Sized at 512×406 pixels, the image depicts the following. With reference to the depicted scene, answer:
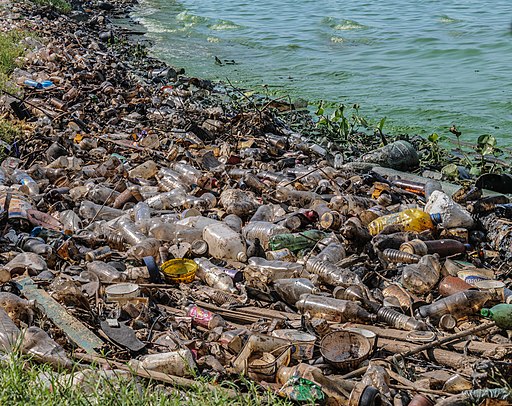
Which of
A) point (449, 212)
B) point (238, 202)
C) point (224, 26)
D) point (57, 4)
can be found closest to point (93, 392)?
point (238, 202)

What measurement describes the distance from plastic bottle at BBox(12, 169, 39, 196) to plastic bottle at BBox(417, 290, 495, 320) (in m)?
4.02

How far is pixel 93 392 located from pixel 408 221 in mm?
3273

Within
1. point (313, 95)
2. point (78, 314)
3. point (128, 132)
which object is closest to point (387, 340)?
point (78, 314)

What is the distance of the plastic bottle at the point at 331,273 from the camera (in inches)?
169

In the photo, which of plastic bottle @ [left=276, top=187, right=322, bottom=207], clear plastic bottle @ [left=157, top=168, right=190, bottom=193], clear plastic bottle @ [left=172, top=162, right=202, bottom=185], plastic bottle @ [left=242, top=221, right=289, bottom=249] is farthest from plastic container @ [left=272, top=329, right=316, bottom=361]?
clear plastic bottle @ [left=172, top=162, right=202, bottom=185]

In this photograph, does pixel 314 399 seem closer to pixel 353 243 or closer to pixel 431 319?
pixel 431 319

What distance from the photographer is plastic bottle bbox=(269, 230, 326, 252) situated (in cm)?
491

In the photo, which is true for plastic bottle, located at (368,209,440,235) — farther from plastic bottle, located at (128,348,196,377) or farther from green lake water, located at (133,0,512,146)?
green lake water, located at (133,0,512,146)

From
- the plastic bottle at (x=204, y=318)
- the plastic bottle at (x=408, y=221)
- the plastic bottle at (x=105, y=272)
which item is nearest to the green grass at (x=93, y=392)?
the plastic bottle at (x=204, y=318)

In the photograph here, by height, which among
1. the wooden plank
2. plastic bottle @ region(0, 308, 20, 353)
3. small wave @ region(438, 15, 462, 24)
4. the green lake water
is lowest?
the green lake water

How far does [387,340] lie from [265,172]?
356 centimetres

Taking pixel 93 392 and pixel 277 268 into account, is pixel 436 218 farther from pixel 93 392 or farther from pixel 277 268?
pixel 93 392

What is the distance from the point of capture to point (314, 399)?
9.36 ft

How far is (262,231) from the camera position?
5180 mm
